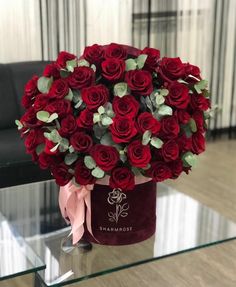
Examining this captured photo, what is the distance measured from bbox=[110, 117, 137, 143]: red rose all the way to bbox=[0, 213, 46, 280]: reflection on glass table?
0.51 metres

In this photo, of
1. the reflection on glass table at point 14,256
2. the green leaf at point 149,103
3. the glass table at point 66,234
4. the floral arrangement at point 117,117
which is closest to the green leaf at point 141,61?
the floral arrangement at point 117,117

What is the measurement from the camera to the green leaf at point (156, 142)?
1.52m

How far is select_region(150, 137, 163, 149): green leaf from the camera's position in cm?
152

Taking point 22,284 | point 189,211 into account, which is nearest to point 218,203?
point 189,211

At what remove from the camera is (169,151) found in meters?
1.54

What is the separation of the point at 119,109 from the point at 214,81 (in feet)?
10.6

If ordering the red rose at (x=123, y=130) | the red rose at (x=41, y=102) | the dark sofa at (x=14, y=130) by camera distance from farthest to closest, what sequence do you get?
the dark sofa at (x=14, y=130)
the red rose at (x=41, y=102)
the red rose at (x=123, y=130)

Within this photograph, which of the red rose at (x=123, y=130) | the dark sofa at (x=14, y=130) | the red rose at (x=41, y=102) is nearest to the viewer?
the red rose at (x=123, y=130)

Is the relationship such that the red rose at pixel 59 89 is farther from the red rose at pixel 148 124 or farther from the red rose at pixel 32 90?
the red rose at pixel 148 124

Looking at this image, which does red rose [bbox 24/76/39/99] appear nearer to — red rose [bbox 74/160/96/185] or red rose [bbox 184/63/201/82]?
red rose [bbox 74/160/96/185]

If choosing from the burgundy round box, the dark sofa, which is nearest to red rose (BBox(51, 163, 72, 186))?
the burgundy round box

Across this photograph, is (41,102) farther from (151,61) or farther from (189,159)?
(189,159)

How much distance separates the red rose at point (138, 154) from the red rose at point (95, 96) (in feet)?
0.51

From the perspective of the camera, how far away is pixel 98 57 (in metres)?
1.63
